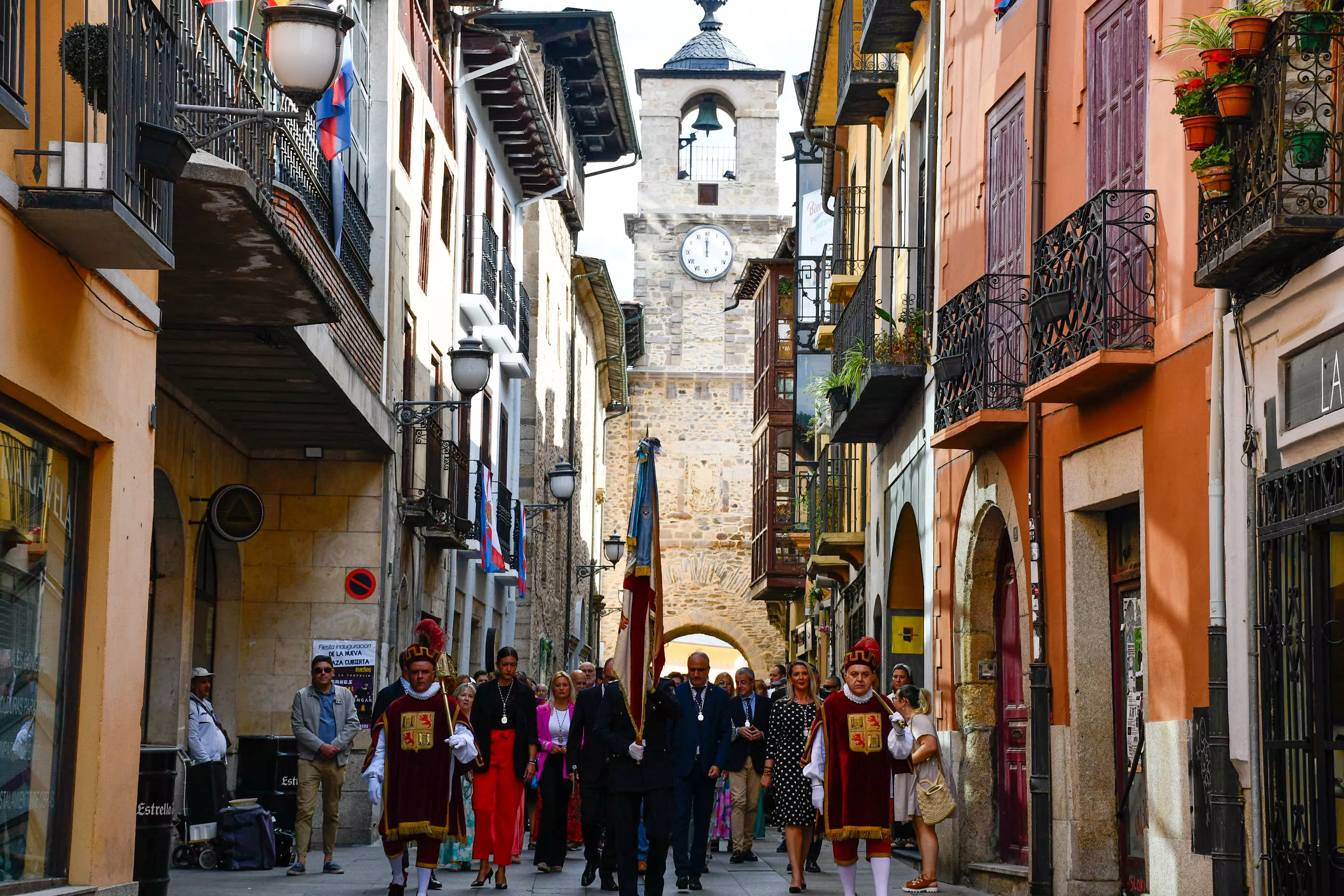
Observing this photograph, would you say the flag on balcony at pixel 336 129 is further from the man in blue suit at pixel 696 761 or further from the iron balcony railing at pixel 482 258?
the iron balcony railing at pixel 482 258

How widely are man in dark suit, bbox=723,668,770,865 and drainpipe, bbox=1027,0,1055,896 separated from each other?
3.80 m

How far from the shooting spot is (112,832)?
10.3 meters

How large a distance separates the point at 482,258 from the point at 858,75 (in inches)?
354

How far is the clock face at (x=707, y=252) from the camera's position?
5397 centimetres

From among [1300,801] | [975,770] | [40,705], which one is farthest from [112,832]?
[975,770]

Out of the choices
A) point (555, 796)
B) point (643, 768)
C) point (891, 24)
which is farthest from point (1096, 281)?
point (891, 24)

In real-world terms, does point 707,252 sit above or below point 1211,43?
above

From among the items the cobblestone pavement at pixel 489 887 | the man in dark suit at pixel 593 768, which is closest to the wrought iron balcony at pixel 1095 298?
the man in dark suit at pixel 593 768

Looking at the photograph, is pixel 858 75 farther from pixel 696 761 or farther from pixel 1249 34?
pixel 1249 34

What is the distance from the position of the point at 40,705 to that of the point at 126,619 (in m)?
1.12

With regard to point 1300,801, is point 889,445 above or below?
above

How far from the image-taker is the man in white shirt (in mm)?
14938

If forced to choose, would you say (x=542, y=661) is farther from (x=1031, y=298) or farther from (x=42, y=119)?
(x=42, y=119)

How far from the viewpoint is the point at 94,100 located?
9070mm
